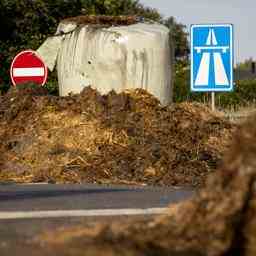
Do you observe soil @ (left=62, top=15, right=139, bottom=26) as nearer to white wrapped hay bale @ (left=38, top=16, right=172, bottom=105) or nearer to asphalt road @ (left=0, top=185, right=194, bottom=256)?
white wrapped hay bale @ (left=38, top=16, right=172, bottom=105)

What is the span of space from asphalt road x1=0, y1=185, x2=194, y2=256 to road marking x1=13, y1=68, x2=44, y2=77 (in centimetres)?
784

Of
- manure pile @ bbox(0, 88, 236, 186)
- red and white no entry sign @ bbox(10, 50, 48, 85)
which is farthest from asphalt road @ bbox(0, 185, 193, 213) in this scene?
red and white no entry sign @ bbox(10, 50, 48, 85)

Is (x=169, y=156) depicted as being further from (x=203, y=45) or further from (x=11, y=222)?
(x=11, y=222)

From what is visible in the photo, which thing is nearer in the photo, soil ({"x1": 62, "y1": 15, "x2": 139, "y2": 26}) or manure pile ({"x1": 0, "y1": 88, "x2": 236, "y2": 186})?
manure pile ({"x1": 0, "y1": 88, "x2": 236, "y2": 186})

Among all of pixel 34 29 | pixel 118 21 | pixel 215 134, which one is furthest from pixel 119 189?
pixel 34 29

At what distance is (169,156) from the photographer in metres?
16.2

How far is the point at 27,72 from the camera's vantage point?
22.3 meters

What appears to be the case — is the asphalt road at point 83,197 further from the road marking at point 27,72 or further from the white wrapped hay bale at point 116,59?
the road marking at point 27,72

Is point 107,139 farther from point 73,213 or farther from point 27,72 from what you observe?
point 73,213

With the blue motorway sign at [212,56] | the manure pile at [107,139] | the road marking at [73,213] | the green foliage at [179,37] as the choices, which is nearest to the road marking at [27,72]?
the manure pile at [107,139]

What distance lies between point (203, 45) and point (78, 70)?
2444 millimetres

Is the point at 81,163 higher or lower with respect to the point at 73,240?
lower

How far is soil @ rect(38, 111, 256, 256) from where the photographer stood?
529cm

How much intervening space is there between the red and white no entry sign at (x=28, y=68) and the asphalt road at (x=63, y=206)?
774 cm
